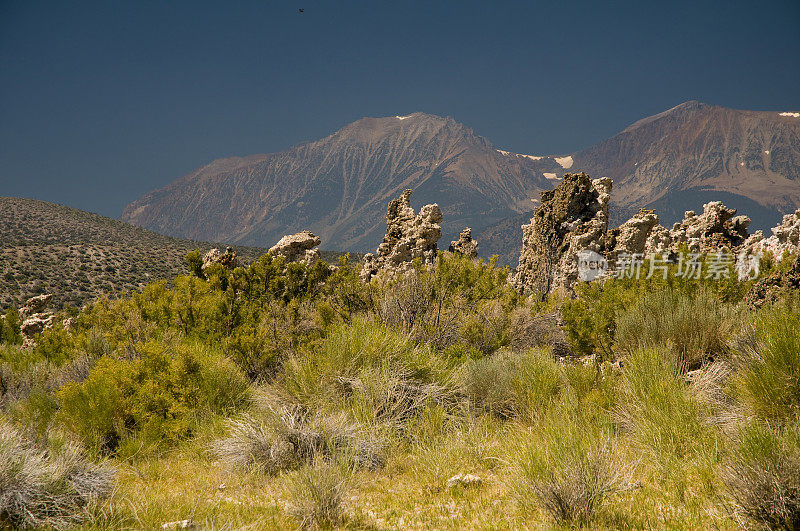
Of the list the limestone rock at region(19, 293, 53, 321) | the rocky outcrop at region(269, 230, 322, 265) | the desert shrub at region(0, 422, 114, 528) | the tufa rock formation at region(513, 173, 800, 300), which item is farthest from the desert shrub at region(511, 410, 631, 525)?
the limestone rock at region(19, 293, 53, 321)

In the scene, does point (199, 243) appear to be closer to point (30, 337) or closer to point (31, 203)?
point (31, 203)

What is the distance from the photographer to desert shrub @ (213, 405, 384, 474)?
16.4 feet

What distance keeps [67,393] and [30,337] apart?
65.1ft

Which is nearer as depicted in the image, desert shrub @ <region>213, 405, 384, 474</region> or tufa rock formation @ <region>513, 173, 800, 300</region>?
desert shrub @ <region>213, 405, 384, 474</region>

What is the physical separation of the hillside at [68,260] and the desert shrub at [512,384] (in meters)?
44.4

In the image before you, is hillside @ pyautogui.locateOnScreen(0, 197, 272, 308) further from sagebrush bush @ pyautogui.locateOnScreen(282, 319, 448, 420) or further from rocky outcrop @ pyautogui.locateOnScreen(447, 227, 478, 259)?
sagebrush bush @ pyautogui.locateOnScreen(282, 319, 448, 420)

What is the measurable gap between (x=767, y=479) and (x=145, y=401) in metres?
7.46

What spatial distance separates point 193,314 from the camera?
10922mm

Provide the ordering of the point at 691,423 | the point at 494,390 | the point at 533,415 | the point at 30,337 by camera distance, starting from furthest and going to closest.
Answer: the point at 30,337 < the point at 494,390 < the point at 533,415 < the point at 691,423

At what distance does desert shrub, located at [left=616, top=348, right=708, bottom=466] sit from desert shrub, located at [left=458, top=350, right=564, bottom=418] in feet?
3.02

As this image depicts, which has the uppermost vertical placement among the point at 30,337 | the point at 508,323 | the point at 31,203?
the point at 31,203

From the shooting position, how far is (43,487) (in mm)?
3637

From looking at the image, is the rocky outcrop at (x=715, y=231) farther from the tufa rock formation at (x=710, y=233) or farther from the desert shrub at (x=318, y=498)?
the desert shrub at (x=318, y=498)

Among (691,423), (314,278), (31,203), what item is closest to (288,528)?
(691,423)
